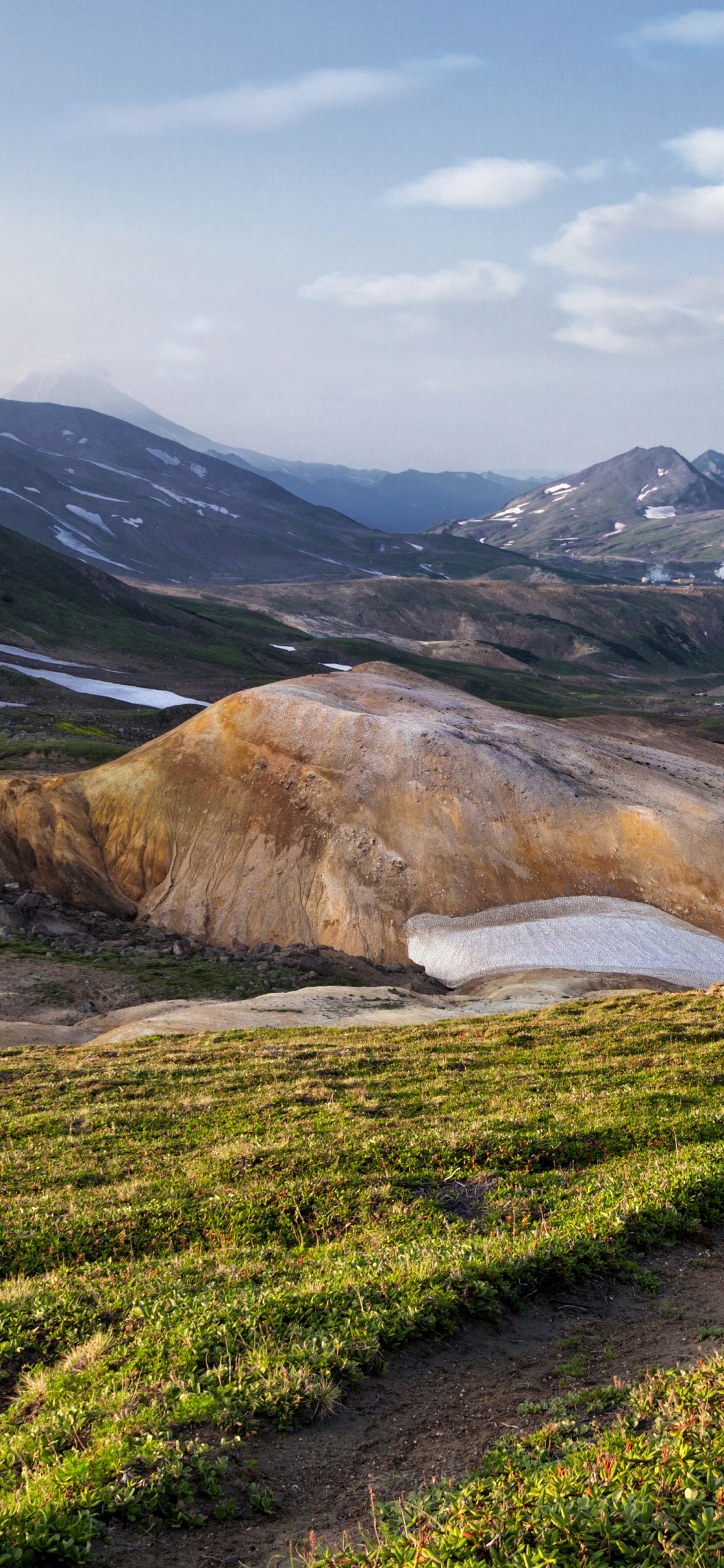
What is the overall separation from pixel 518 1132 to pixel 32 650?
403ft

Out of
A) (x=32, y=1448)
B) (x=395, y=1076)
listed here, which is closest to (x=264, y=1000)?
(x=395, y=1076)

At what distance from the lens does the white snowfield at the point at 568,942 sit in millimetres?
39125

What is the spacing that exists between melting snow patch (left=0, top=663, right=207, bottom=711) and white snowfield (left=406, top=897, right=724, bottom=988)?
62.6 m

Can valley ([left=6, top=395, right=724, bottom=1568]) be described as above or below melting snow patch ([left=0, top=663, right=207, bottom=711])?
A: below

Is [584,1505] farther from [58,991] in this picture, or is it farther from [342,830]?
[342,830]

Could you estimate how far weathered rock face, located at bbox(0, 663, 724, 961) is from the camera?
44.8 metres

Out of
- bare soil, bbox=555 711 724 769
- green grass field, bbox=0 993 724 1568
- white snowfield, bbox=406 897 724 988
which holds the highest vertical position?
bare soil, bbox=555 711 724 769

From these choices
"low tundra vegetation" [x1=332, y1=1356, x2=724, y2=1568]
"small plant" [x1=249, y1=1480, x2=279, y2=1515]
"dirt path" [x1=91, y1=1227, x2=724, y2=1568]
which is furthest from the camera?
"small plant" [x1=249, y1=1480, x2=279, y2=1515]

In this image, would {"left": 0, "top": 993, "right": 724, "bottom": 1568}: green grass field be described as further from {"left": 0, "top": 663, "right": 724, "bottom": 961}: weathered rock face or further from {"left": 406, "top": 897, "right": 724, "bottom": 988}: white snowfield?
{"left": 0, "top": 663, "right": 724, "bottom": 961}: weathered rock face

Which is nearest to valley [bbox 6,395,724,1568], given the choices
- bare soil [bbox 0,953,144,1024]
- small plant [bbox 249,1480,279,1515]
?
small plant [bbox 249,1480,279,1515]

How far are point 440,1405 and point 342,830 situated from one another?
126ft

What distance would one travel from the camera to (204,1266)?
10.5 metres

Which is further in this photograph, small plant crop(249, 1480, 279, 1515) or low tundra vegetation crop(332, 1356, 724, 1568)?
small plant crop(249, 1480, 279, 1515)

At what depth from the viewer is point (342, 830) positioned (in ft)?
152
